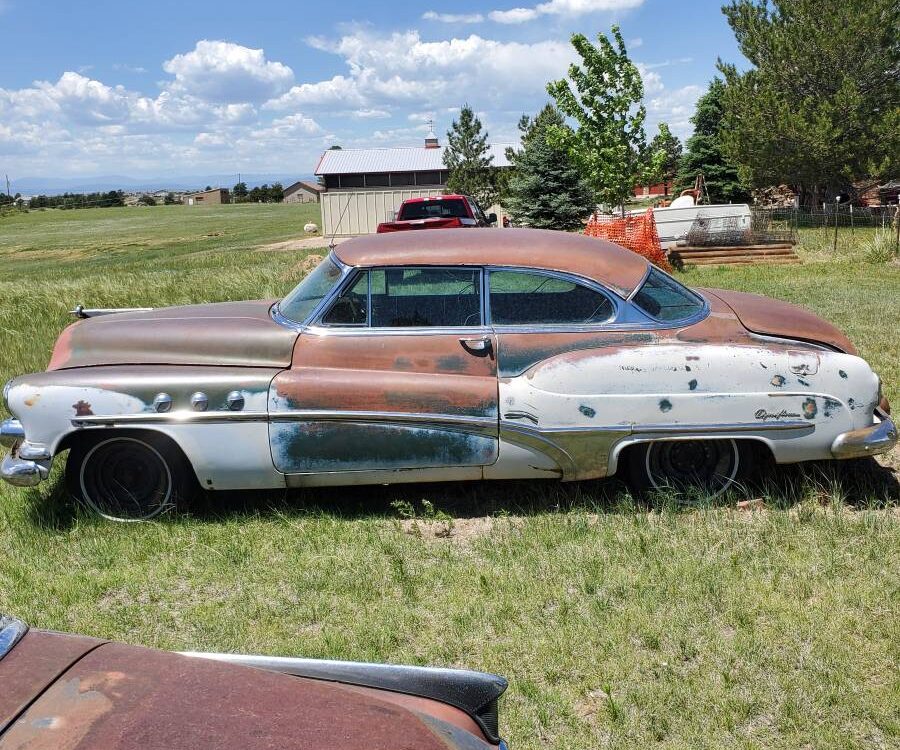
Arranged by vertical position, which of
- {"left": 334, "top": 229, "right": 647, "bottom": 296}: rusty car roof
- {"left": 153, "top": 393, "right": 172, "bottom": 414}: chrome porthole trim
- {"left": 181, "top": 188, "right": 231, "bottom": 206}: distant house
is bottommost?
{"left": 153, "top": 393, "right": 172, "bottom": 414}: chrome porthole trim

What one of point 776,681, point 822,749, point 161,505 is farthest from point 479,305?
point 822,749

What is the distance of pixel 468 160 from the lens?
3644 centimetres

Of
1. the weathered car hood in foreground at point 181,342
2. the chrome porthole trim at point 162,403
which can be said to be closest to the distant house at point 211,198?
the weathered car hood in foreground at point 181,342

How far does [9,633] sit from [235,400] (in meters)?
2.70

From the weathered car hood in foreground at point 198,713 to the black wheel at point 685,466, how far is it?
10.2ft

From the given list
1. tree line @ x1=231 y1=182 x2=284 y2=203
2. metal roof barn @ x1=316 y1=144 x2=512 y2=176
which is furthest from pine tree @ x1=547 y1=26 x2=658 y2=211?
tree line @ x1=231 y1=182 x2=284 y2=203

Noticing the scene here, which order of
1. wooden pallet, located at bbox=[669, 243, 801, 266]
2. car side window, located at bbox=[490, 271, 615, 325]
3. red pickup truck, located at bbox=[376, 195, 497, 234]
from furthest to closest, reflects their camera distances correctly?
Answer: red pickup truck, located at bbox=[376, 195, 497, 234] < wooden pallet, located at bbox=[669, 243, 801, 266] < car side window, located at bbox=[490, 271, 615, 325]

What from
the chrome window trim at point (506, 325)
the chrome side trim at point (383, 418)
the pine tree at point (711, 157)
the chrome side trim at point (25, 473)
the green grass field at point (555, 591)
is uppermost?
the pine tree at point (711, 157)

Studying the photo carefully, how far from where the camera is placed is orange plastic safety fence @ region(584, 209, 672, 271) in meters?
16.5

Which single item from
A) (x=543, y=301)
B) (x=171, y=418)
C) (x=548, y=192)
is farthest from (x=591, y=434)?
(x=548, y=192)

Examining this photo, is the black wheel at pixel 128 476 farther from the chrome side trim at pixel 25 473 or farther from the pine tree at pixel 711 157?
the pine tree at pixel 711 157

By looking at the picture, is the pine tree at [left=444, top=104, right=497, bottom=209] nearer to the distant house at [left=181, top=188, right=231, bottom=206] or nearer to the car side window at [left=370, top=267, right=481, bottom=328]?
the car side window at [left=370, top=267, right=481, bottom=328]

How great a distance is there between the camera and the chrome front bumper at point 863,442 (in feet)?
15.2

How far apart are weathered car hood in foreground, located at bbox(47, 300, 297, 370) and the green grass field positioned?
0.88 m
